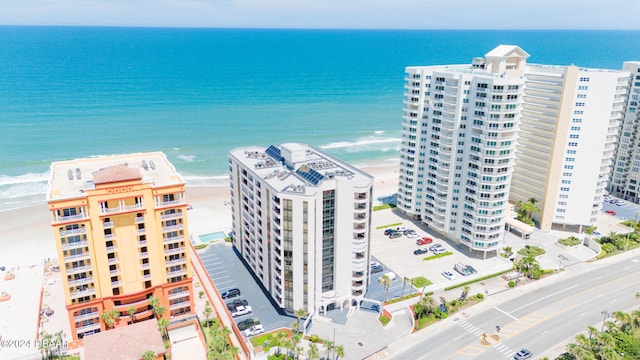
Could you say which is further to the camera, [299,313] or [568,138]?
[568,138]

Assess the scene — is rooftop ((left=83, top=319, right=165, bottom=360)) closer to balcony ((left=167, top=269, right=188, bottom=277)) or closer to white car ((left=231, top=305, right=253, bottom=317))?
balcony ((left=167, top=269, right=188, bottom=277))

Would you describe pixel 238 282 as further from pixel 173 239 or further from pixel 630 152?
pixel 630 152

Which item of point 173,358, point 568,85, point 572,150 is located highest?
point 568,85

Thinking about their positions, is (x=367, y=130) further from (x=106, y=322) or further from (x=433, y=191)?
(x=106, y=322)

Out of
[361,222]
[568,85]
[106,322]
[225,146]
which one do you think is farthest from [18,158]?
[568,85]

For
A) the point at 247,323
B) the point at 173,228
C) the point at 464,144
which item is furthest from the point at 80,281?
the point at 464,144

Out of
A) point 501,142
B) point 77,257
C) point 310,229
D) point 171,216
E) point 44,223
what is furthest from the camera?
point 44,223
